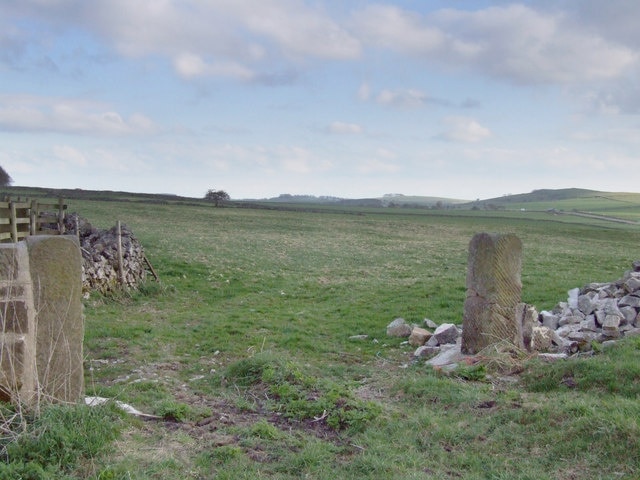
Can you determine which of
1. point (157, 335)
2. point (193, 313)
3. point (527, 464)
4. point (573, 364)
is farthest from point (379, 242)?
point (527, 464)

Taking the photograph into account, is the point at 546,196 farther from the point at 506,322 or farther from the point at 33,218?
the point at 506,322

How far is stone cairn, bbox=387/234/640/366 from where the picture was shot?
9.58 m

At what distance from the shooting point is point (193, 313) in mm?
14578

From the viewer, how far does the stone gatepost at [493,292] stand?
9.58 metres

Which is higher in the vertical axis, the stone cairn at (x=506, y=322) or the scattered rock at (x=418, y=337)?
the stone cairn at (x=506, y=322)

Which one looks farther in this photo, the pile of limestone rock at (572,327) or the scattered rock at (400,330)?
the scattered rock at (400,330)

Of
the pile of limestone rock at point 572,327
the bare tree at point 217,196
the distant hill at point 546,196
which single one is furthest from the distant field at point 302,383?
the distant hill at point 546,196

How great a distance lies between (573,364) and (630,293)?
4.25 m

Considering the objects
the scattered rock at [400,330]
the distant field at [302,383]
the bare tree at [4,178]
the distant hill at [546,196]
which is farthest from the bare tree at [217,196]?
the distant hill at [546,196]

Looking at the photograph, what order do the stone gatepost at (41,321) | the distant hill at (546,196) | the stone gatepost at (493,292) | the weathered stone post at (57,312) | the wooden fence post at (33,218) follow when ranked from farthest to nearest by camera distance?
1. the distant hill at (546,196)
2. the wooden fence post at (33,218)
3. the stone gatepost at (493,292)
4. the weathered stone post at (57,312)
5. the stone gatepost at (41,321)

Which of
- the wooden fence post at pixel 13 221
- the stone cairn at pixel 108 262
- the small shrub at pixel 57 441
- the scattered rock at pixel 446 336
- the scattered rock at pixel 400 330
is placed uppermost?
the wooden fence post at pixel 13 221

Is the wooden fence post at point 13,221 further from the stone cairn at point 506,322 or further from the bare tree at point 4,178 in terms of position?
the bare tree at point 4,178

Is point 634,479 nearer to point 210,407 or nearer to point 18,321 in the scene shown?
point 210,407

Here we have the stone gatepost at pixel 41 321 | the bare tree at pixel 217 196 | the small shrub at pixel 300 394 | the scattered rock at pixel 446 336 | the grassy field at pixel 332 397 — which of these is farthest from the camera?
the bare tree at pixel 217 196
